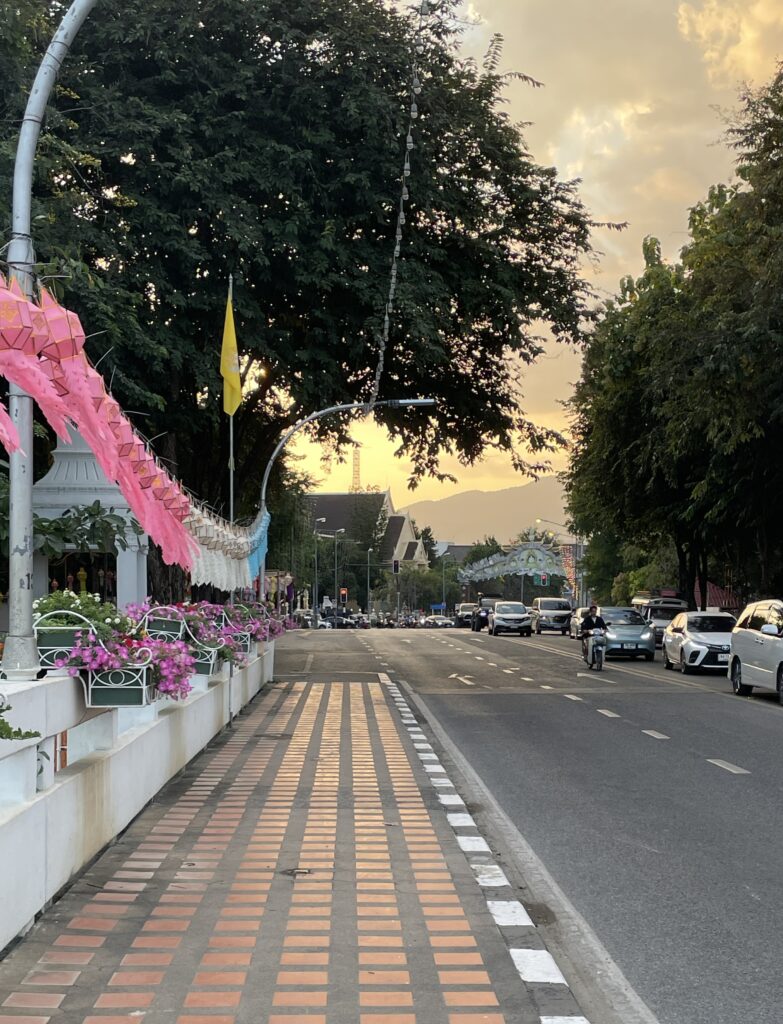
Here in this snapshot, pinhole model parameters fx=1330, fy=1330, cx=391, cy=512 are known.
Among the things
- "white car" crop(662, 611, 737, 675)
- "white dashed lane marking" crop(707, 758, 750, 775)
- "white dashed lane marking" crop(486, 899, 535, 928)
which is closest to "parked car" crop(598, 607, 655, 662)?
"white car" crop(662, 611, 737, 675)

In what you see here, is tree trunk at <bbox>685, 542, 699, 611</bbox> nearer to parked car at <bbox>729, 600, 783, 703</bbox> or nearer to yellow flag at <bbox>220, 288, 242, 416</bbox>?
parked car at <bbox>729, 600, 783, 703</bbox>

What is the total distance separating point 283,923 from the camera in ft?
21.4

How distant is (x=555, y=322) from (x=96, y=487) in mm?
11016

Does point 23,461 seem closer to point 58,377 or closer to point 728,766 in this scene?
point 58,377

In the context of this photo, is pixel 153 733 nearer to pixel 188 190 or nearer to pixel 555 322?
pixel 188 190

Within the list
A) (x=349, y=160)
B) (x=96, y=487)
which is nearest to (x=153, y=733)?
(x=96, y=487)

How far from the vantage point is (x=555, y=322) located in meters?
27.7

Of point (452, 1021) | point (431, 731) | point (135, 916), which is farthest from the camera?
point (431, 731)

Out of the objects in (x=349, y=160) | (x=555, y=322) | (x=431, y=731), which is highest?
(x=349, y=160)

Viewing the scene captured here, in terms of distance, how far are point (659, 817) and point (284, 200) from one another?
664 inches

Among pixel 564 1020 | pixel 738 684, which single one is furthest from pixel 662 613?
pixel 564 1020

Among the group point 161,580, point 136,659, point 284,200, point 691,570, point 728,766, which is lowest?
point 728,766

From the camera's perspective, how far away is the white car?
100ft

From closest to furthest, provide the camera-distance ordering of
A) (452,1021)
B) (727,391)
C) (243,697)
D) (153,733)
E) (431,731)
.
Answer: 1. (452,1021)
2. (153,733)
3. (431,731)
4. (243,697)
5. (727,391)
